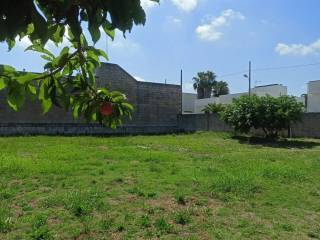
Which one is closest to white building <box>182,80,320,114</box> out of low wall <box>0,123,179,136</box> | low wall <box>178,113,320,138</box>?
low wall <box>178,113,320,138</box>

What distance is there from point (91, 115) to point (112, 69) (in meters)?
28.5

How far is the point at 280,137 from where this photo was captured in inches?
930

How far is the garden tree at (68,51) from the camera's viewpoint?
98cm

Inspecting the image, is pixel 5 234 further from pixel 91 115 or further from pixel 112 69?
pixel 112 69

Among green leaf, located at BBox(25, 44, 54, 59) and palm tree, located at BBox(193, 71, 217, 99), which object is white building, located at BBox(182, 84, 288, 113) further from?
green leaf, located at BBox(25, 44, 54, 59)

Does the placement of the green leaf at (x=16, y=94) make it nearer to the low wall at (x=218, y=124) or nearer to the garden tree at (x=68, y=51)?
the garden tree at (x=68, y=51)

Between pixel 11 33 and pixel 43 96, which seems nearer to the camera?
pixel 11 33

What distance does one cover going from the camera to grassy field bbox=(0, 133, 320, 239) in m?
5.43

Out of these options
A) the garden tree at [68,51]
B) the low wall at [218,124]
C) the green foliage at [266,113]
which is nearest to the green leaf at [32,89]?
the garden tree at [68,51]

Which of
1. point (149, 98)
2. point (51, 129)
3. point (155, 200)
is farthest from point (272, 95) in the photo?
point (155, 200)

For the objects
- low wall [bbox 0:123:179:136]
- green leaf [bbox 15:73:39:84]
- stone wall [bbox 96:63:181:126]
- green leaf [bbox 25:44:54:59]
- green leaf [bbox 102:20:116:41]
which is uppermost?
stone wall [bbox 96:63:181:126]

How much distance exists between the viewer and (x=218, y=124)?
1123 inches

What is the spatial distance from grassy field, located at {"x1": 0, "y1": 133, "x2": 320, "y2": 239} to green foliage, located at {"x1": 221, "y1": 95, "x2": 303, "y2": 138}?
409 inches

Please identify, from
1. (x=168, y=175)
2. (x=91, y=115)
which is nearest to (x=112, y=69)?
(x=168, y=175)
